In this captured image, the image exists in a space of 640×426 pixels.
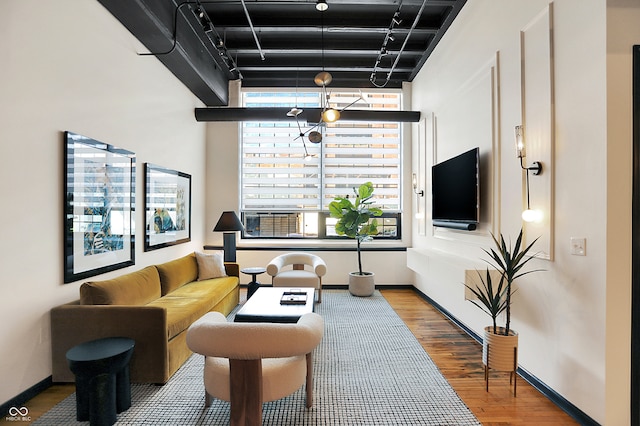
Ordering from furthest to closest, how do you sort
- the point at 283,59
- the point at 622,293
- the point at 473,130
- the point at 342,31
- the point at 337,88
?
the point at 337,88, the point at 283,59, the point at 342,31, the point at 473,130, the point at 622,293

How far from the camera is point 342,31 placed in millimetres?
5039

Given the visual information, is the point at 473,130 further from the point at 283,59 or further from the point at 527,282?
the point at 283,59

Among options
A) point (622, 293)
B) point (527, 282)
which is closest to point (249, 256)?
point (527, 282)

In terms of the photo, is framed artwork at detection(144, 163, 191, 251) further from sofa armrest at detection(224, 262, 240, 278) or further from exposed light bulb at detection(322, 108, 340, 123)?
exposed light bulb at detection(322, 108, 340, 123)

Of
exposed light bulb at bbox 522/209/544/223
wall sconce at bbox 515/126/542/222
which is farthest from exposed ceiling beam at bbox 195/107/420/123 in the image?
exposed light bulb at bbox 522/209/544/223

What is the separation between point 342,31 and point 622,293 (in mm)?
4453

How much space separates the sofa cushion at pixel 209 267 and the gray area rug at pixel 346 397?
1.69 m

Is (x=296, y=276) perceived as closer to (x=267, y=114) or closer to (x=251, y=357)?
(x=267, y=114)

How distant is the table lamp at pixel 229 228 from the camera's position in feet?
18.0

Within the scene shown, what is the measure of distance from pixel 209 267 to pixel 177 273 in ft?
2.19

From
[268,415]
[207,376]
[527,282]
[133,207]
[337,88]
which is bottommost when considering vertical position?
[268,415]

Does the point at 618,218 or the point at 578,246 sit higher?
the point at 618,218

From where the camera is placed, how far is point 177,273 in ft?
14.6

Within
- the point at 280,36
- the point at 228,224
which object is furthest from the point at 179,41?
the point at 228,224
